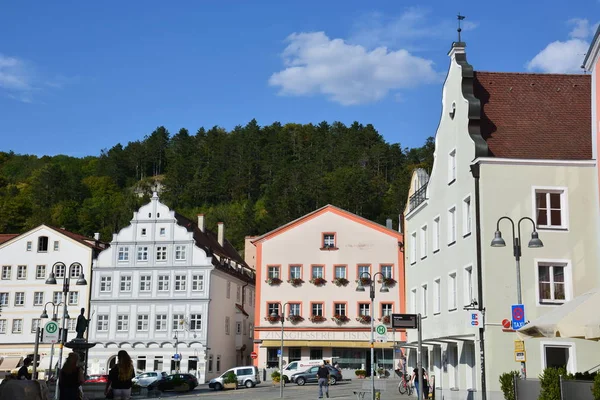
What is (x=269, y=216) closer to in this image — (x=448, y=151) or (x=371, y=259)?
(x=371, y=259)

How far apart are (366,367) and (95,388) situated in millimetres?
31298

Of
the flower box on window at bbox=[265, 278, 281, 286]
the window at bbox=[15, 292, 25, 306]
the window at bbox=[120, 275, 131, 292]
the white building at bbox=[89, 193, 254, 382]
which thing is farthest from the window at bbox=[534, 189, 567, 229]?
the window at bbox=[15, 292, 25, 306]

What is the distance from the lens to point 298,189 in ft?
386

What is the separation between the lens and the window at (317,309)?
63.2 m

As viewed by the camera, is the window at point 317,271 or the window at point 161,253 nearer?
the window at point 317,271

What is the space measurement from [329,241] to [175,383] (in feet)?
61.1

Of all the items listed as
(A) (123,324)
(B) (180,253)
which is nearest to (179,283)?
(B) (180,253)

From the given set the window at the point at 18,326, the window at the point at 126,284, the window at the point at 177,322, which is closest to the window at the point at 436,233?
the window at the point at 177,322

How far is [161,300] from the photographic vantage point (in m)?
65.5

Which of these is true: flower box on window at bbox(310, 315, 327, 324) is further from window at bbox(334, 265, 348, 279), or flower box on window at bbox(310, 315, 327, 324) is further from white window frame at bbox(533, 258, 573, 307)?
white window frame at bbox(533, 258, 573, 307)

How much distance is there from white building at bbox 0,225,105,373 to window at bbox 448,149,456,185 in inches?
1652

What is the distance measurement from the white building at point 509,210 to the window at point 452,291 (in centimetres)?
5

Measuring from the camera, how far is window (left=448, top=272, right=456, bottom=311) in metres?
34.5

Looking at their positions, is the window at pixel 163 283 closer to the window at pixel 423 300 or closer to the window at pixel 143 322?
the window at pixel 143 322
